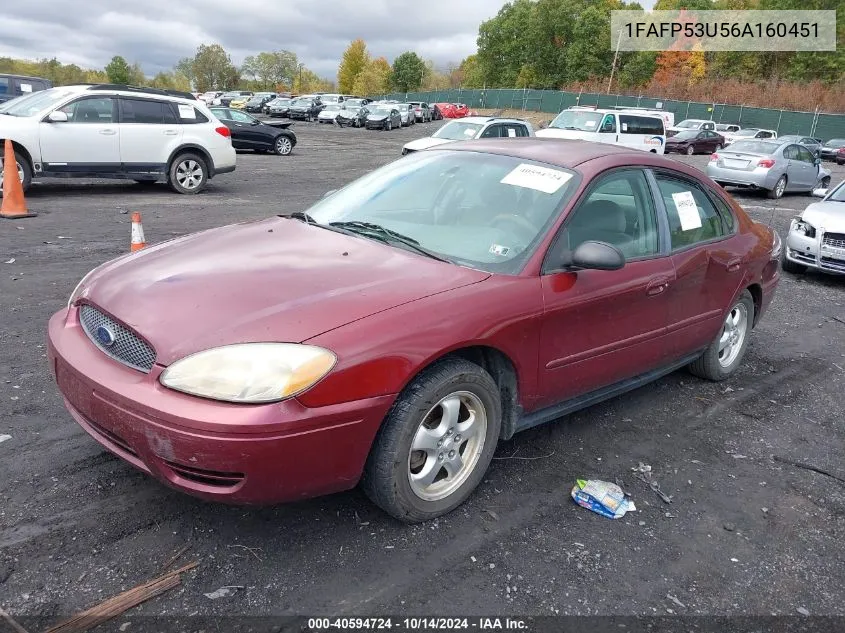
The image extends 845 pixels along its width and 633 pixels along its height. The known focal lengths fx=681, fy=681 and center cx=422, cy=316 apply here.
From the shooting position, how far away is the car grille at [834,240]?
27.2ft

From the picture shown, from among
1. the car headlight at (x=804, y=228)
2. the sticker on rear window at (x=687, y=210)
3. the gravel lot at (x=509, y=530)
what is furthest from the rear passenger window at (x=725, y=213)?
the car headlight at (x=804, y=228)

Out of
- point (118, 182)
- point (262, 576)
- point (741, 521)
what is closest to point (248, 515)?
point (262, 576)

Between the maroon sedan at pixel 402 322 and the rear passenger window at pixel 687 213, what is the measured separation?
2 centimetres

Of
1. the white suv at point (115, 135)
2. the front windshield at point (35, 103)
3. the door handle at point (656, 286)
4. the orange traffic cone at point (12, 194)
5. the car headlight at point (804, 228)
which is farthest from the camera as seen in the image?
the front windshield at point (35, 103)

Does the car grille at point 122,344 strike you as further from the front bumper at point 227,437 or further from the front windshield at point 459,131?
the front windshield at point 459,131

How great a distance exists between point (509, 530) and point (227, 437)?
4.41ft

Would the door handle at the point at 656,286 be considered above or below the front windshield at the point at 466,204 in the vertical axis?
below

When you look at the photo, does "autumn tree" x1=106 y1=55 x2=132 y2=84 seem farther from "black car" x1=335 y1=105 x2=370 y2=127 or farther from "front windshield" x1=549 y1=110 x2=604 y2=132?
"front windshield" x1=549 y1=110 x2=604 y2=132

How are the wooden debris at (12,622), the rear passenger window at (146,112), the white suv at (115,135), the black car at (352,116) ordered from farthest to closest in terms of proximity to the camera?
1. the black car at (352,116)
2. the rear passenger window at (146,112)
3. the white suv at (115,135)
4. the wooden debris at (12,622)

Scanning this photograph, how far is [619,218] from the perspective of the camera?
12.4 feet

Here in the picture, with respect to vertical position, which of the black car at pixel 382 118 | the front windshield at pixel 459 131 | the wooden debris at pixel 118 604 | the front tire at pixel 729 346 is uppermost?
the black car at pixel 382 118

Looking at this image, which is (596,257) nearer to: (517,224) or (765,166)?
(517,224)

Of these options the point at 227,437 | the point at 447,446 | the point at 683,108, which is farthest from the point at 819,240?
the point at 683,108

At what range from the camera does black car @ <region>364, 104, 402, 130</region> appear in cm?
4009
